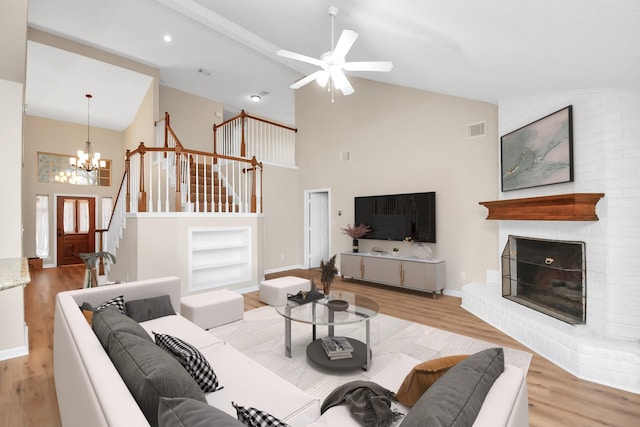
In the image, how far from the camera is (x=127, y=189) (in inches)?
197

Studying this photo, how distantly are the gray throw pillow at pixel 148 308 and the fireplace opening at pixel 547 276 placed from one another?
12.7 ft

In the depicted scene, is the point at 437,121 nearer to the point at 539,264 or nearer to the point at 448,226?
the point at 448,226

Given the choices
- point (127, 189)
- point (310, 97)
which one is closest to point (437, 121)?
point (310, 97)

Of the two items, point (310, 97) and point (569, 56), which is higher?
point (310, 97)

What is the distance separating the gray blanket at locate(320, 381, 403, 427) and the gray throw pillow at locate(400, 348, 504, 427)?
1.14ft

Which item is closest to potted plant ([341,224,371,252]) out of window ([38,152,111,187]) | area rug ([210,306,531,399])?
area rug ([210,306,531,399])

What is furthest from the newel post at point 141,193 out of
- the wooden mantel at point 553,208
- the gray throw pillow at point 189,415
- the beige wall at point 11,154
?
the wooden mantel at point 553,208

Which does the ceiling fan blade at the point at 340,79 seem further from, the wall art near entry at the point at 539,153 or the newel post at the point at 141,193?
the newel post at the point at 141,193

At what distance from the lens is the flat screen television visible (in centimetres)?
517

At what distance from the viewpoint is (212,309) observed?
139 inches

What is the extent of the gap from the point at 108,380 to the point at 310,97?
23.4 ft

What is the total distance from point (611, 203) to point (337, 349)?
8.95 feet

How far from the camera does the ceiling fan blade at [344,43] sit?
9.04 ft

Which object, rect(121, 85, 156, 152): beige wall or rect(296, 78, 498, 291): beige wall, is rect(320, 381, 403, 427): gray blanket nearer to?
rect(296, 78, 498, 291): beige wall
